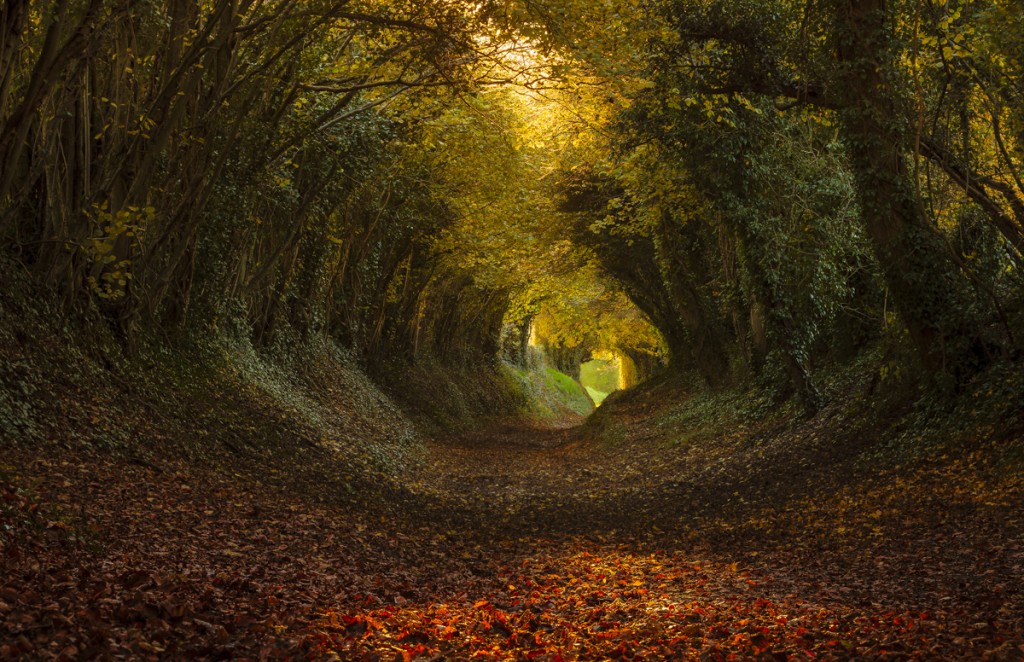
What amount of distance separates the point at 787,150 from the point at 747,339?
630 centimetres

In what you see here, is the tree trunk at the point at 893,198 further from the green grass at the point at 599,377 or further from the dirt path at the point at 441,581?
the green grass at the point at 599,377

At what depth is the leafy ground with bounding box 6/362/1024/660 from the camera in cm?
516

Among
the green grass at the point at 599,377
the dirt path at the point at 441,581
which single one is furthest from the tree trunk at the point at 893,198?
the green grass at the point at 599,377

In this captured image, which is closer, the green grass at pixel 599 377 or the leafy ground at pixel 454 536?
the leafy ground at pixel 454 536

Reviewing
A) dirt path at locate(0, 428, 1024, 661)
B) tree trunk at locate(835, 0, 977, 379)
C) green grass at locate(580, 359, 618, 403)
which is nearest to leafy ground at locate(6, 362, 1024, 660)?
dirt path at locate(0, 428, 1024, 661)

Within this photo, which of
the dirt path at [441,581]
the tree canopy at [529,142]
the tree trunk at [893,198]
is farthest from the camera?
the tree trunk at [893,198]

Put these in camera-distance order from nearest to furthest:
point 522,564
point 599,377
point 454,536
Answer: point 522,564
point 454,536
point 599,377

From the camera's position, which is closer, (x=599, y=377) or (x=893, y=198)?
(x=893, y=198)

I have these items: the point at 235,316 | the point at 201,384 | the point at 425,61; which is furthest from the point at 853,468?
the point at 235,316

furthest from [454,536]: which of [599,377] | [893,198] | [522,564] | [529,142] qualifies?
[599,377]

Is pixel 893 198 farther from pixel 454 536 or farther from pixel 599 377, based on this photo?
pixel 599 377

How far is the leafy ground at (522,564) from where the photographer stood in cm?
516

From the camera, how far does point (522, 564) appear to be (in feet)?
29.8

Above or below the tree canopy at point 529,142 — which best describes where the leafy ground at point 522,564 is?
below
